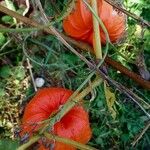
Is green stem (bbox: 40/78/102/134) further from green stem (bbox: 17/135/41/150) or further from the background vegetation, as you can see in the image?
the background vegetation

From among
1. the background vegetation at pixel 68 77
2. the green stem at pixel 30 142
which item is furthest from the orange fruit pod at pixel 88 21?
the green stem at pixel 30 142

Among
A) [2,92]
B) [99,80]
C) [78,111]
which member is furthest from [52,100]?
[2,92]

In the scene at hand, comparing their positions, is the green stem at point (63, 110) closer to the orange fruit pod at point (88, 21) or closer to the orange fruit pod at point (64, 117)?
the orange fruit pod at point (64, 117)

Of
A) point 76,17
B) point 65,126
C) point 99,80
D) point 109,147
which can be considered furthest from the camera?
point 109,147

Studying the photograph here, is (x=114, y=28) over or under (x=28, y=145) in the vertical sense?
over

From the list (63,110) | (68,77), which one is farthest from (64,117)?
(68,77)

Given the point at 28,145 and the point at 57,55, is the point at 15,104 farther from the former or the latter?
the point at 28,145

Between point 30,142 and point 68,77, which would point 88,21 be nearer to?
point 68,77

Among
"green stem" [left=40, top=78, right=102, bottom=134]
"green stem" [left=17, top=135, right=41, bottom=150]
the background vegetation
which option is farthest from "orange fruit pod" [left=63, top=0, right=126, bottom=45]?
"green stem" [left=17, top=135, right=41, bottom=150]
